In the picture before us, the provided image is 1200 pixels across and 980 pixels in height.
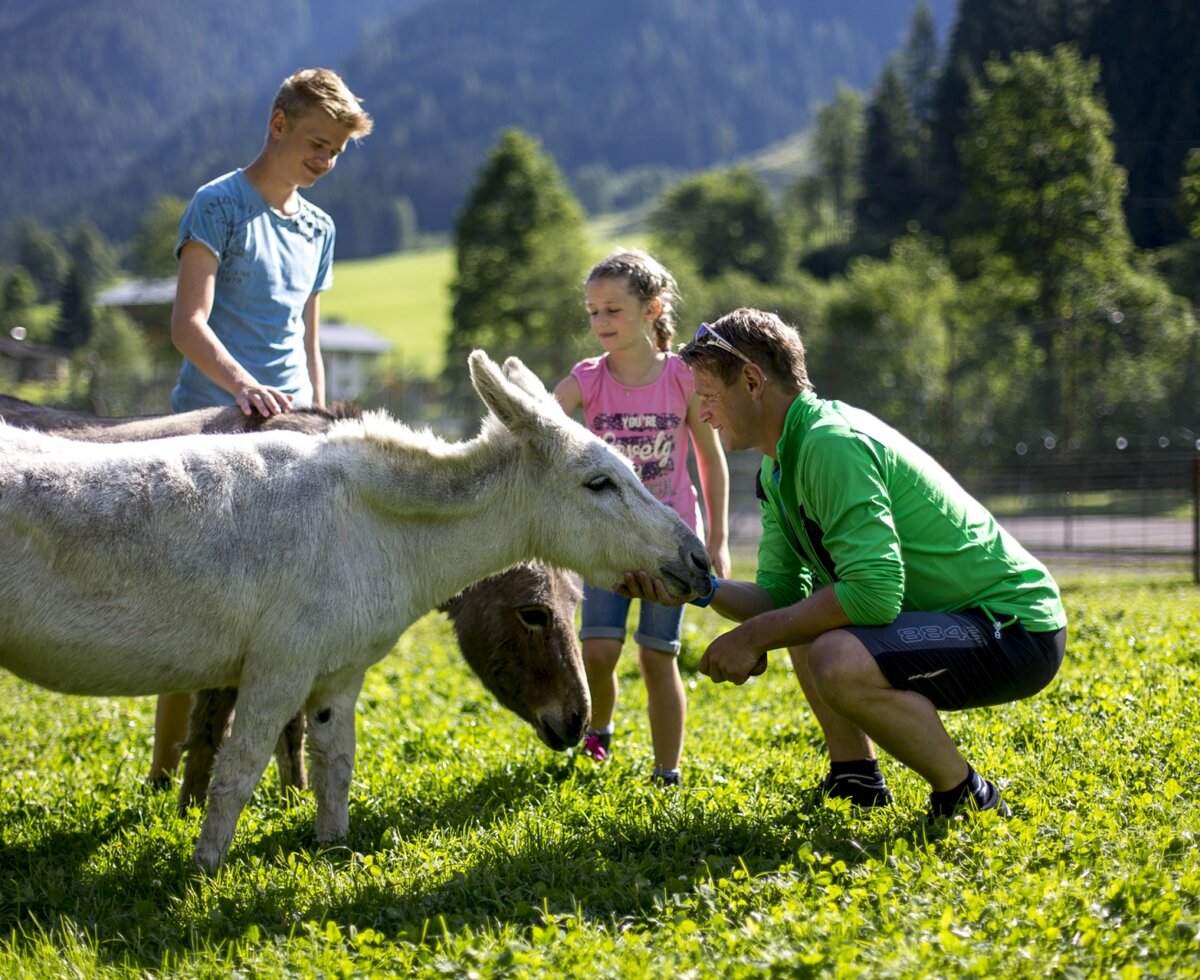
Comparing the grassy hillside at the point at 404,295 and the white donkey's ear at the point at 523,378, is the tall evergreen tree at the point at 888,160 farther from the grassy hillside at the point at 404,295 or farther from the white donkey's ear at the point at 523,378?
the white donkey's ear at the point at 523,378

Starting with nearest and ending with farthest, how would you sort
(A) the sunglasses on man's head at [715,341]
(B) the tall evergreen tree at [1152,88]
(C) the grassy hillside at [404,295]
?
(A) the sunglasses on man's head at [715,341]
(B) the tall evergreen tree at [1152,88]
(C) the grassy hillside at [404,295]

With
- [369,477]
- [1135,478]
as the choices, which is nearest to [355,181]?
[1135,478]

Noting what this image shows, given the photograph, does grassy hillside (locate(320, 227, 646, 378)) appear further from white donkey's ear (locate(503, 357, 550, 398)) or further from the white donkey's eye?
the white donkey's eye

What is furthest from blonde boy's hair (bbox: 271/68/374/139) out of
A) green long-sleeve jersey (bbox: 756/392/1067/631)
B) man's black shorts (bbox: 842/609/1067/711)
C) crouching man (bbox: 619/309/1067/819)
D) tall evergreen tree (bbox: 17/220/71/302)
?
tall evergreen tree (bbox: 17/220/71/302)

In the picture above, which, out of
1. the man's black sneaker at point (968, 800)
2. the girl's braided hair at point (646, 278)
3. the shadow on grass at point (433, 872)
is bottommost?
the shadow on grass at point (433, 872)

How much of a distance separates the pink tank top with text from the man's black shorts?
1846 mm

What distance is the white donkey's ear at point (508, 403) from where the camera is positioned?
4762 mm

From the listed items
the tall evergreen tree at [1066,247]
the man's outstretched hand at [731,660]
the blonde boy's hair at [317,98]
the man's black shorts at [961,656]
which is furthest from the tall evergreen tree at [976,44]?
the man's outstretched hand at [731,660]

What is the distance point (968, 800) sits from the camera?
4578 millimetres

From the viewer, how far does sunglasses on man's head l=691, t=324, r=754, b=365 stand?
4.76 meters

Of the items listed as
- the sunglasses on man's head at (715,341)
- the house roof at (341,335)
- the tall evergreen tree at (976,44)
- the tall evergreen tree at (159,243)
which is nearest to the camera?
the sunglasses on man's head at (715,341)

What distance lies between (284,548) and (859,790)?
2.56 m

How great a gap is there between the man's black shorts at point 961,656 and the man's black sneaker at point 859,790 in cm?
59

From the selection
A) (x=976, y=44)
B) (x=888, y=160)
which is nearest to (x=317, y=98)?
(x=976, y=44)
